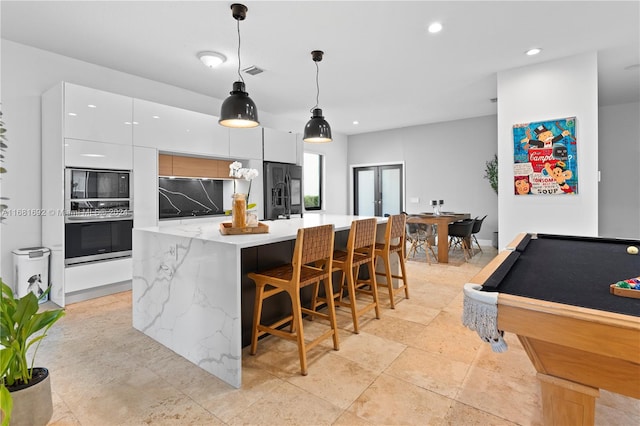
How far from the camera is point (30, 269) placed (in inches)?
130

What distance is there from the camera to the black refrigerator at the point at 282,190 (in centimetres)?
548

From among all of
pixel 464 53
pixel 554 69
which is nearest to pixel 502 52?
pixel 464 53

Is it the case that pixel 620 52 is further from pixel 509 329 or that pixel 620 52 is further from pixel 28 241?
pixel 28 241

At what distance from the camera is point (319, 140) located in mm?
3494

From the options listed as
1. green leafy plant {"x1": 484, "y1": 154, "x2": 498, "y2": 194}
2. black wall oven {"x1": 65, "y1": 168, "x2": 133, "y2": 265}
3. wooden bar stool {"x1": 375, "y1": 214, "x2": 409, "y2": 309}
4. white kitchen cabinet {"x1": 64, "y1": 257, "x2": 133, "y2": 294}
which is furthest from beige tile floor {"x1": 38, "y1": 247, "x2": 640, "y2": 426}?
green leafy plant {"x1": 484, "y1": 154, "x2": 498, "y2": 194}

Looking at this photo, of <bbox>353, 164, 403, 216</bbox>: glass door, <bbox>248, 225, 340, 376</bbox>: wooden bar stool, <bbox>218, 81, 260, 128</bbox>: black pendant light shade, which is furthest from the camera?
<bbox>353, 164, 403, 216</bbox>: glass door

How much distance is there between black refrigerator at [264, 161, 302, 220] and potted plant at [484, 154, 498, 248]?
3823 mm

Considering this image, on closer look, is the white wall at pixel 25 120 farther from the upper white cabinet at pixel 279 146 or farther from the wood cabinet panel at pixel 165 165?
the upper white cabinet at pixel 279 146

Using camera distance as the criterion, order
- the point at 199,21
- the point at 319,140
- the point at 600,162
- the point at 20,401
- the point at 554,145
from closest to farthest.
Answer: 1. the point at 20,401
2. the point at 199,21
3. the point at 319,140
4. the point at 554,145
5. the point at 600,162

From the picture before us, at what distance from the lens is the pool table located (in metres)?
0.98

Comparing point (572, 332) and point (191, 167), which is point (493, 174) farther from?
point (572, 332)

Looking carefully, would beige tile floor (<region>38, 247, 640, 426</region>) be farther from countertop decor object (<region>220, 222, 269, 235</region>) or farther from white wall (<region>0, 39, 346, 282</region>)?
white wall (<region>0, 39, 346, 282</region>)

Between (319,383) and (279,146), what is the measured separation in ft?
14.7

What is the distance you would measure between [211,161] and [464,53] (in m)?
3.69
